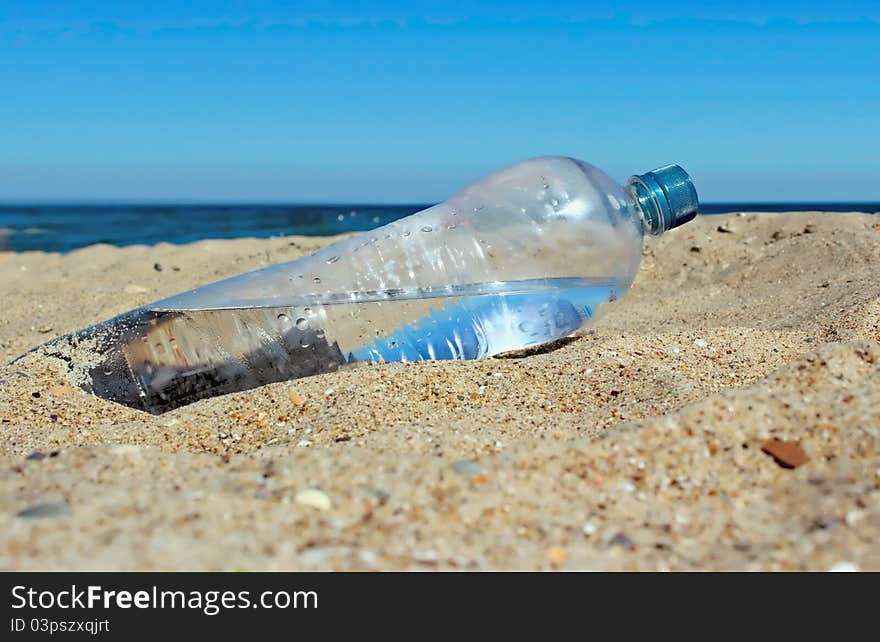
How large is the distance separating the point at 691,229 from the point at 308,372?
10.0 ft

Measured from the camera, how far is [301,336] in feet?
7.54

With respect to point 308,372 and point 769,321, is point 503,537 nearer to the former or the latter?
point 308,372

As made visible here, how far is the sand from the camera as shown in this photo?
1034 mm

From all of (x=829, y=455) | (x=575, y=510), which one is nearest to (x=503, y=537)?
(x=575, y=510)

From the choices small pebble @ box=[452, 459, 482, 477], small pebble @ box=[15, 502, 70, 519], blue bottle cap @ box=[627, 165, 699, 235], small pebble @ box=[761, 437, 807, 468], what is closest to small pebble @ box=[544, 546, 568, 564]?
small pebble @ box=[452, 459, 482, 477]

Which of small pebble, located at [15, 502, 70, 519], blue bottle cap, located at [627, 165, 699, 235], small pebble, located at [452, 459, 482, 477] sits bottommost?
small pebble, located at [15, 502, 70, 519]

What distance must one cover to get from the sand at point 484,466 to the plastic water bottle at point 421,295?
0.50 ft

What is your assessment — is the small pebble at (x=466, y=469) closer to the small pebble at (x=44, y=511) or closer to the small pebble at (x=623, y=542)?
the small pebble at (x=623, y=542)

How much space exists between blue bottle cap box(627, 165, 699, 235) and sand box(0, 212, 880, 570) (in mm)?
516

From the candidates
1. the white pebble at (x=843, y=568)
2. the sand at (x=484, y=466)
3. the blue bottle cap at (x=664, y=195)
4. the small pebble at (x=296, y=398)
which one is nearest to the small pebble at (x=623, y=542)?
the sand at (x=484, y=466)

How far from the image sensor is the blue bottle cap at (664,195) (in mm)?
2795

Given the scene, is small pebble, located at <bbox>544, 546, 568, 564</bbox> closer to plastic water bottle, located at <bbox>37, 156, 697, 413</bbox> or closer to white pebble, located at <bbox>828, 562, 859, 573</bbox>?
white pebble, located at <bbox>828, 562, 859, 573</bbox>

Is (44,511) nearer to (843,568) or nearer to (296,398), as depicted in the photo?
(296,398)
